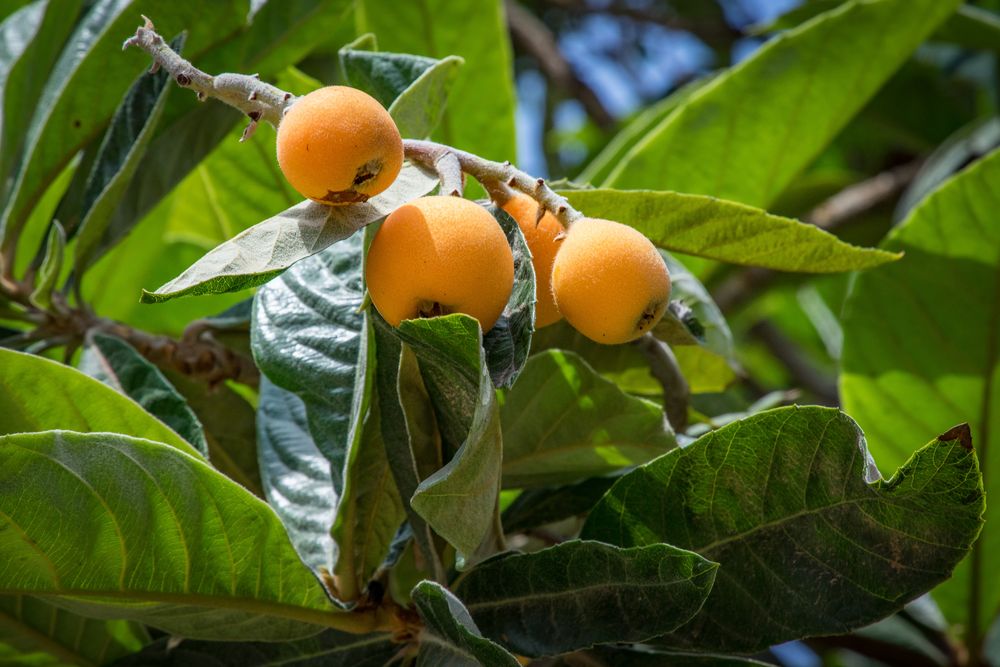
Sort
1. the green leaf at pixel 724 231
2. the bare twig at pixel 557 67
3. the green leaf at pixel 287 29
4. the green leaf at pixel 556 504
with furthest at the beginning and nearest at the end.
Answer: the bare twig at pixel 557 67 → the green leaf at pixel 287 29 → the green leaf at pixel 556 504 → the green leaf at pixel 724 231

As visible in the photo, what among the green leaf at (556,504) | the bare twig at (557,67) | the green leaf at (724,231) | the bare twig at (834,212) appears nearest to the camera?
the green leaf at (724,231)

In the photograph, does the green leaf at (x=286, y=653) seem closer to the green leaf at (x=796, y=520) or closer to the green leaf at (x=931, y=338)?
the green leaf at (x=796, y=520)

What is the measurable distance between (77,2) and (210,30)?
0.88ft

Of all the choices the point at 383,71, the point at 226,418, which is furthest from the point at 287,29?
the point at 226,418

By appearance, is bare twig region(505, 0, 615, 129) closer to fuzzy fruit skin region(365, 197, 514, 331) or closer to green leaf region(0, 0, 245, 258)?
green leaf region(0, 0, 245, 258)

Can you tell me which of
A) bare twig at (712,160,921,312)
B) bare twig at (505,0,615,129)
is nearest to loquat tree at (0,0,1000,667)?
bare twig at (712,160,921,312)

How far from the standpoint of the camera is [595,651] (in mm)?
1083

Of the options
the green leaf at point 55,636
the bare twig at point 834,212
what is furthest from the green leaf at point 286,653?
the bare twig at point 834,212

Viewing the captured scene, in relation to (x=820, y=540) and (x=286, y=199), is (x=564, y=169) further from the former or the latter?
(x=820, y=540)

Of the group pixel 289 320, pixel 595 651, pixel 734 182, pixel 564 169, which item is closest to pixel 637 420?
pixel 595 651

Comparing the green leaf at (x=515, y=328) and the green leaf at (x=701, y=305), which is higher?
the green leaf at (x=515, y=328)

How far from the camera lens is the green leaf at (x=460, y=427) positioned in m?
0.74

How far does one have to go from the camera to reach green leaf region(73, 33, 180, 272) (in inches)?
45.1

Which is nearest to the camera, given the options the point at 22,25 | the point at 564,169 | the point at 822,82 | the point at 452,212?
the point at 452,212
